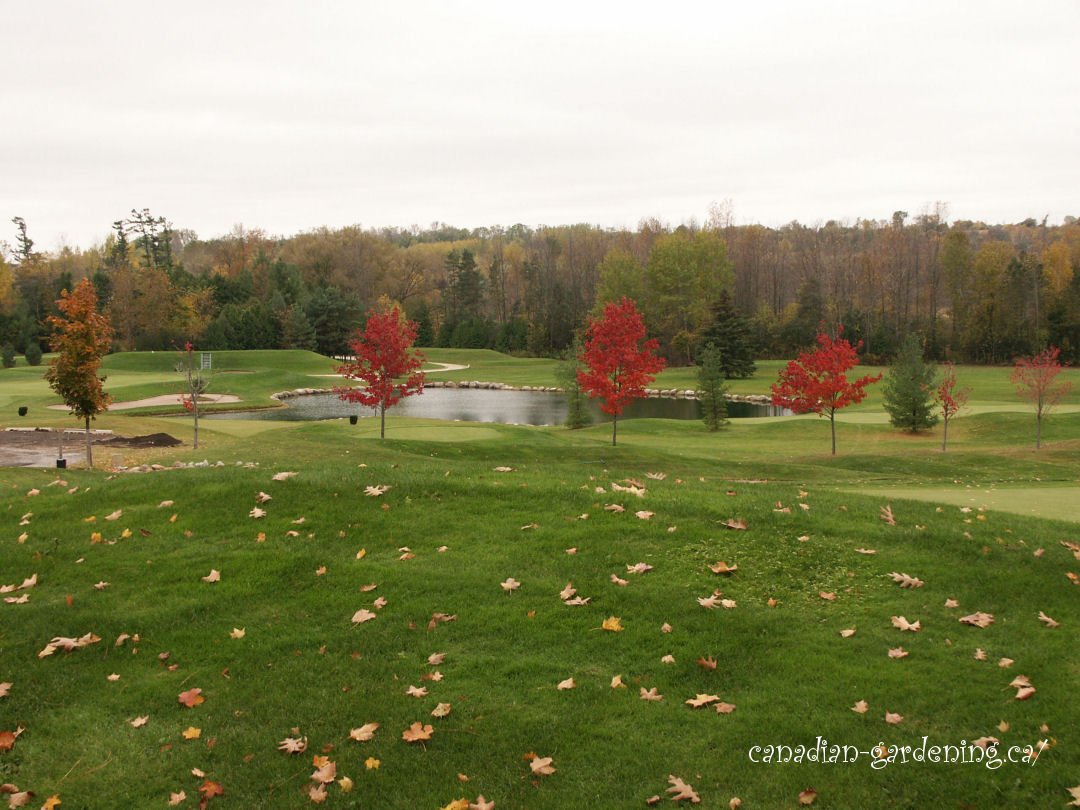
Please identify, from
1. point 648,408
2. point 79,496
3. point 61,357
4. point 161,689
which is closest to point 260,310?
point 648,408

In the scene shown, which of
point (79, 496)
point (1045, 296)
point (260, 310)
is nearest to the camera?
point (79, 496)

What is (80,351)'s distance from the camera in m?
19.5

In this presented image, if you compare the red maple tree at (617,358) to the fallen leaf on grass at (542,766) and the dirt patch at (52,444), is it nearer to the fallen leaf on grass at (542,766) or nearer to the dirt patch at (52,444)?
the dirt patch at (52,444)

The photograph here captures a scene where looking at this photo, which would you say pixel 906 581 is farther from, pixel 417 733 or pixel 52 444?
pixel 52 444

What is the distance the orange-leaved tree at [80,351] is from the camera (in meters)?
19.3

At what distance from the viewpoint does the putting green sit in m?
11.5

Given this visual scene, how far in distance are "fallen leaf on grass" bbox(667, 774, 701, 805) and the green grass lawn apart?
67mm

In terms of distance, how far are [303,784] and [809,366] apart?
25.8 m

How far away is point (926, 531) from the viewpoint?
8289 millimetres

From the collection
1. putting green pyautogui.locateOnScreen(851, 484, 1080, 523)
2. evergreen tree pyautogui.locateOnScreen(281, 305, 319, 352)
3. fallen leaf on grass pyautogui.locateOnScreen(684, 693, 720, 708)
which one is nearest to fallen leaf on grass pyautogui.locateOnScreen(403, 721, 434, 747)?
fallen leaf on grass pyautogui.locateOnScreen(684, 693, 720, 708)

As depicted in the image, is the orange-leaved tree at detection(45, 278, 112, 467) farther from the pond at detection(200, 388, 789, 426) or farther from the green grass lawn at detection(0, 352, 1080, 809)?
the pond at detection(200, 388, 789, 426)

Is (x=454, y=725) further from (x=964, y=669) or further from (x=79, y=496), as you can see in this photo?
(x=79, y=496)

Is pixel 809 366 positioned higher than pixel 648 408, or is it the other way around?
pixel 809 366

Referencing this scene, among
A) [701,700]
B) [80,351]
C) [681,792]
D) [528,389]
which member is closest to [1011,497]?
[701,700]
